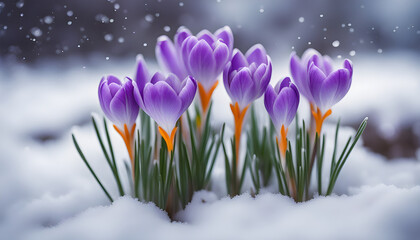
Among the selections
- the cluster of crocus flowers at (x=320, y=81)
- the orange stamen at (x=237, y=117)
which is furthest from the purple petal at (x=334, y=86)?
the orange stamen at (x=237, y=117)

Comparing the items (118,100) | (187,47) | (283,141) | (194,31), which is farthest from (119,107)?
(194,31)

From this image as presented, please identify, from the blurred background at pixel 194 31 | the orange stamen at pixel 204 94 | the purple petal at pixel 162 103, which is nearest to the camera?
the purple petal at pixel 162 103

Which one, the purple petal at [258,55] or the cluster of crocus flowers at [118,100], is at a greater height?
the purple petal at [258,55]

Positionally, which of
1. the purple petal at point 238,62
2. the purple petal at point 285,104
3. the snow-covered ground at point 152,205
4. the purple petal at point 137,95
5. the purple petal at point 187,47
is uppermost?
the purple petal at point 187,47

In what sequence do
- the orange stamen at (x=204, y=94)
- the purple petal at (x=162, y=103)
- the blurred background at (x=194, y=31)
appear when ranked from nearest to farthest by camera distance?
the purple petal at (x=162, y=103), the orange stamen at (x=204, y=94), the blurred background at (x=194, y=31)

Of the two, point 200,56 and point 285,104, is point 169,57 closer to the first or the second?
point 200,56

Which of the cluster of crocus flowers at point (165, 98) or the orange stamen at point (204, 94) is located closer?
the cluster of crocus flowers at point (165, 98)

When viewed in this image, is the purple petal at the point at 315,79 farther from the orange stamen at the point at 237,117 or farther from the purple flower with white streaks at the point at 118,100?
the purple flower with white streaks at the point at 118,100

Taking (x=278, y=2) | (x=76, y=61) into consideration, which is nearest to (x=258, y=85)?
(x=76, y=61)
